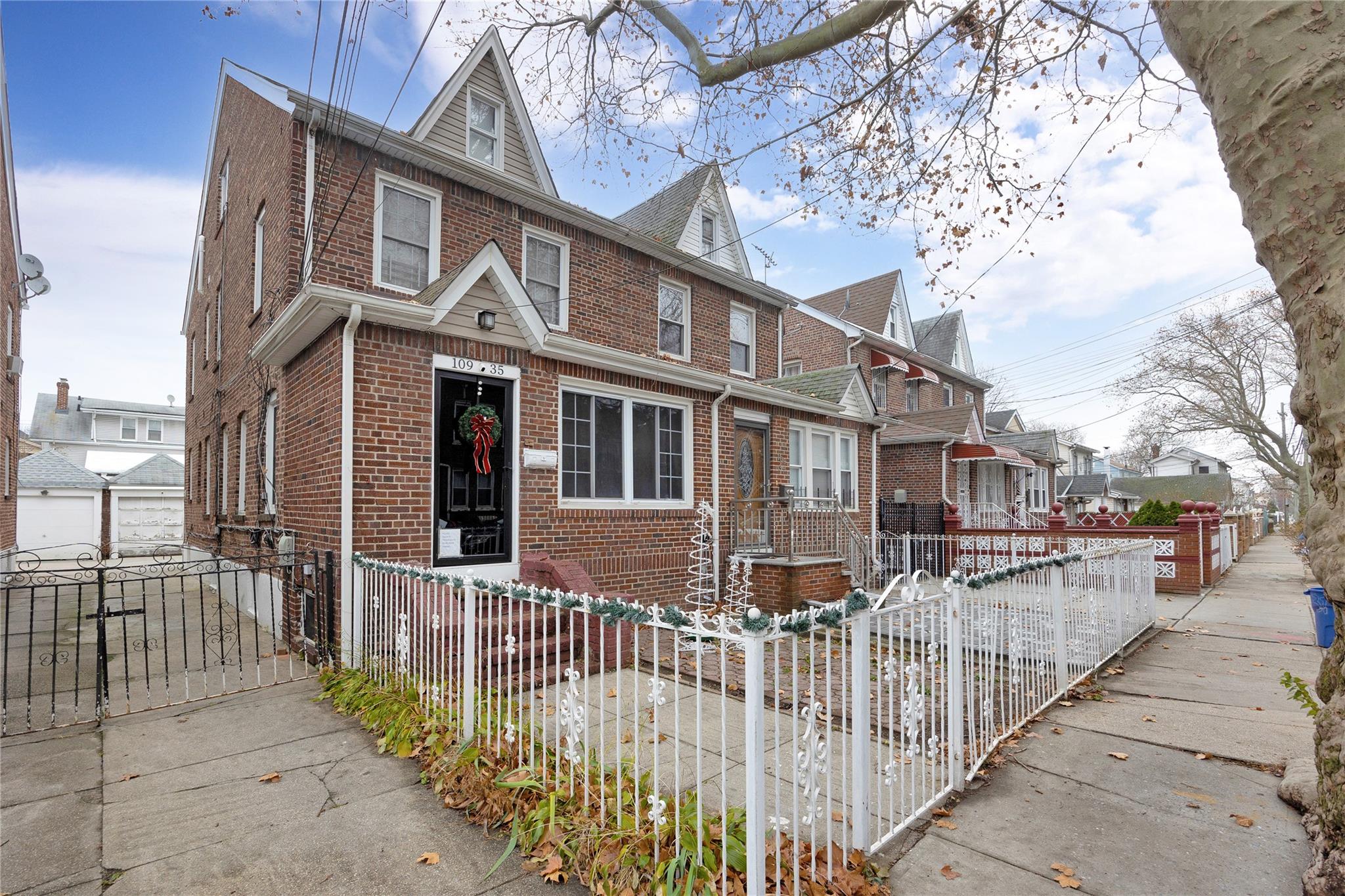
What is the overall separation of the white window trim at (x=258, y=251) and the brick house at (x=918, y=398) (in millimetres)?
13574

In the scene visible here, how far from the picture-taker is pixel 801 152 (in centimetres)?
743

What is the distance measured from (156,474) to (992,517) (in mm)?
33802

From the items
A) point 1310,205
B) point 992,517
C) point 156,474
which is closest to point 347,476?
point 1310,205

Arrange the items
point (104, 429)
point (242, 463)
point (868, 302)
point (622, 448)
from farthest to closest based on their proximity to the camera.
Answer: point (104, 429) → point (868, 302) → point (242, 463) → point (622, 448)

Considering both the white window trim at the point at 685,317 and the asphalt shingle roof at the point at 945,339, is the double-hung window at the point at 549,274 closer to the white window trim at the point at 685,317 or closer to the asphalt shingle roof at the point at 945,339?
the white window trim at the point at 685,317

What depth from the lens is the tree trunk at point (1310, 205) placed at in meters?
2.42

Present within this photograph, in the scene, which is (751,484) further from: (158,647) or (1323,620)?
(158,647)

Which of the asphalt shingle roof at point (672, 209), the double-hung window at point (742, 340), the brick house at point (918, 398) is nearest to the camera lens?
the asphalt shingle roof at point (672, 209)

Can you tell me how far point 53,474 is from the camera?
74.9 ft

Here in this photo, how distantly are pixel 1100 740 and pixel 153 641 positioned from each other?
10217mm

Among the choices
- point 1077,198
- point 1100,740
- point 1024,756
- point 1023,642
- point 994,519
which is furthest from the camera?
point 994,519

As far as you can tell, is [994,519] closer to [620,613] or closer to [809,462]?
[809,462]

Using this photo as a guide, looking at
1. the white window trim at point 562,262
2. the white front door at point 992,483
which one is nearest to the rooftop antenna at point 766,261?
the white window trim at point 562,262

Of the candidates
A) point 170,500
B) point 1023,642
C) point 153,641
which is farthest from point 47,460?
point 1023,642
